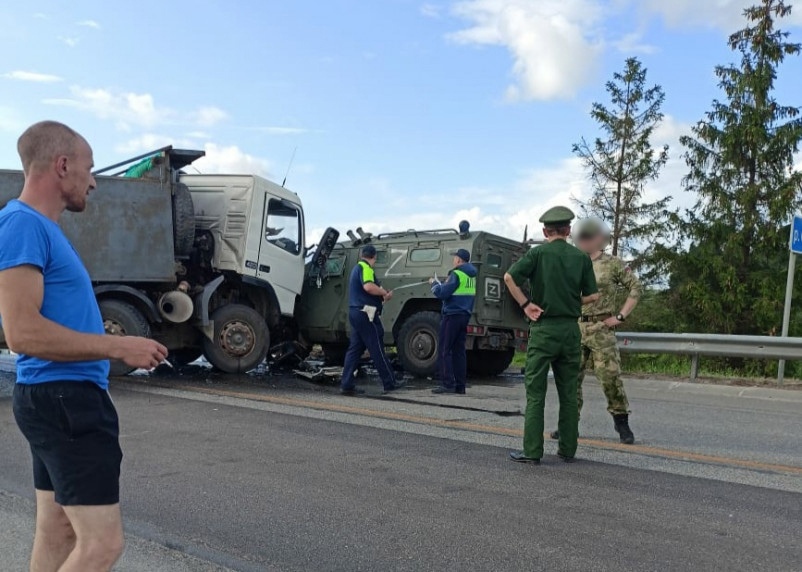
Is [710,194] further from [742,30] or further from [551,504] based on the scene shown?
[551,504]

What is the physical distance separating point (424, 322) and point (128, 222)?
463 cm

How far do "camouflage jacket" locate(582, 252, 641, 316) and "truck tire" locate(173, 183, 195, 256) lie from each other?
19.8ft

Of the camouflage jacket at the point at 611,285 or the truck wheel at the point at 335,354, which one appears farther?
the truck wheel at the point at 335,354

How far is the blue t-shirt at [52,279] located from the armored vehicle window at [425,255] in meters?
10.3

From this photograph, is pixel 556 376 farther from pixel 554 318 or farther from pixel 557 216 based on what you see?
pixel 557 216

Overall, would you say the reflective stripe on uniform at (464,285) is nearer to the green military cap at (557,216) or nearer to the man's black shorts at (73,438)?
the green military cap at (557,216)

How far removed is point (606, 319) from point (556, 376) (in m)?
0.91

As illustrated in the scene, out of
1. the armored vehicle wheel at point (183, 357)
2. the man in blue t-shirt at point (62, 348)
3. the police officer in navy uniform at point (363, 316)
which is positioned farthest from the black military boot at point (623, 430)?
the armored vehicle wheel at point (183, 357)

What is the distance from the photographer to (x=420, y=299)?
12547mm

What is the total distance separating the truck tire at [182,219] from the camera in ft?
34.2

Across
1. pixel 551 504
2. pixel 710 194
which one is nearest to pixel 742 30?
pixel 710 194

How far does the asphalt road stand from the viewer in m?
3.68

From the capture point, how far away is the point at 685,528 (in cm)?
410

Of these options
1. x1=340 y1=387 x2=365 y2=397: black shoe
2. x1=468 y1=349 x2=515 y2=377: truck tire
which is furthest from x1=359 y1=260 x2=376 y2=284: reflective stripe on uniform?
x1=468 y1=349 x2=515 y2=377: truck tire
